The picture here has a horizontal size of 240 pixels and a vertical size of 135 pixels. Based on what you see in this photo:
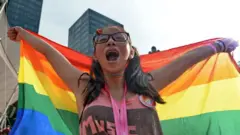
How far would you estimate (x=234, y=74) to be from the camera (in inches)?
135

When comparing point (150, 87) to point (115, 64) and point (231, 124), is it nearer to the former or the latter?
point (115, 64)

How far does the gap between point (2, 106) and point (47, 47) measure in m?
13.4

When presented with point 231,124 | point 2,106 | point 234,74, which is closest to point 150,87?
point 231,124

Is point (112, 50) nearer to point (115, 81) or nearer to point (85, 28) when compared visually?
point (115, 81)

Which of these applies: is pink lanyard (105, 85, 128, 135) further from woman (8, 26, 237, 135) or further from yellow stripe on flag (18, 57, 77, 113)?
yellow stripe on flag (18, 57, 77, 113)

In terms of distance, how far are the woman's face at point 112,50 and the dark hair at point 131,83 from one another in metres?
0.07

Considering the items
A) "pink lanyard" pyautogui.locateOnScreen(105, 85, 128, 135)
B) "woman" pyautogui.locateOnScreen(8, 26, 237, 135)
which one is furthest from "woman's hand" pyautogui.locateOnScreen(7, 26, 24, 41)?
"pink lanyard" pyautogui.locateOnScreen(105, 85, 128, 135)

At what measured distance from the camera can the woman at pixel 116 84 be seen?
180cm

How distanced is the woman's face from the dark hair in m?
0.07

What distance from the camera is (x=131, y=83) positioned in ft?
6.61

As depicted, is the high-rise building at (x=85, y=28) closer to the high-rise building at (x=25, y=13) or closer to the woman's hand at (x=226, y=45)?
the high-rise building at (x=25, y=13)

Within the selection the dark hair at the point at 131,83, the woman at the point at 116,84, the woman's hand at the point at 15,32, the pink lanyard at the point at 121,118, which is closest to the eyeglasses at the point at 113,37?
the woman at the point at 116,84

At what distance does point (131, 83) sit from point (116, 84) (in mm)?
93

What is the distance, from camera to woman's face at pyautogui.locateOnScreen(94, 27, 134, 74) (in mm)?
1991
